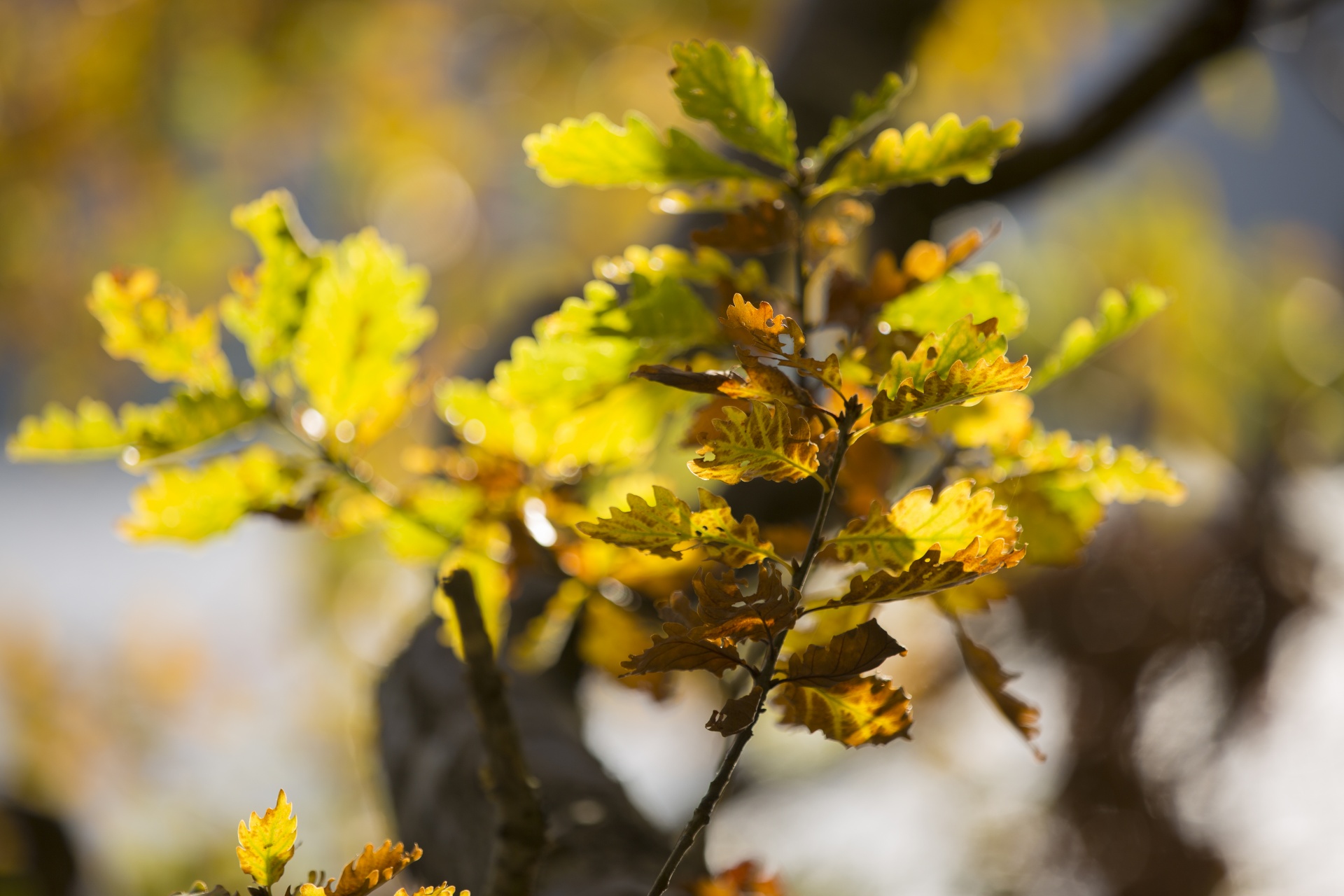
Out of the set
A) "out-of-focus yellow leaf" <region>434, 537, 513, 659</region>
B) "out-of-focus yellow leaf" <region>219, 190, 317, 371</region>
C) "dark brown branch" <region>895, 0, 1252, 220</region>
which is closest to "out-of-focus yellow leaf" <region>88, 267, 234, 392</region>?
"out-of-focus yellow leaf" <region>219, 190, 317, 371</region>

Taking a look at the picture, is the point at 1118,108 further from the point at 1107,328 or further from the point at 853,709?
the point at 853,709

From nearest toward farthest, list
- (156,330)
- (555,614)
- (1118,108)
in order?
(156,330) → (555,614) → (1118,108)

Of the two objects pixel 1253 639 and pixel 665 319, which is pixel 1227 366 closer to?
pixel 1253 639

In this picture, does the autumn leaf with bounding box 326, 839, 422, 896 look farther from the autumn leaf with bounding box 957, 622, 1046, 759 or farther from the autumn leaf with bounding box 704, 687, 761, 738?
the autumn leaf with bounding box 957, 622, 1046, 759

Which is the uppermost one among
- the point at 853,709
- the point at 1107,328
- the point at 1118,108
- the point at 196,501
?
the point at 1118,108

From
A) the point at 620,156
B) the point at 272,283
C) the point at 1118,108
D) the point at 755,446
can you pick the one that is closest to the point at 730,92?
the point at 620,156

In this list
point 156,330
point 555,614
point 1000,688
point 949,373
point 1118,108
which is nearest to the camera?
point 949,373

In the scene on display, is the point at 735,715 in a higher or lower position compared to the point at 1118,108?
lower

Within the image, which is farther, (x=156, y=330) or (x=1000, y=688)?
(x=156, y=330)
